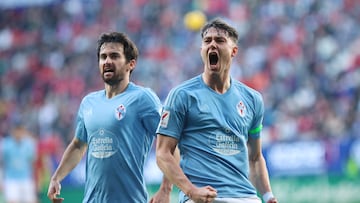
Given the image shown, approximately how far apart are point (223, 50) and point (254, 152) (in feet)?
2.91

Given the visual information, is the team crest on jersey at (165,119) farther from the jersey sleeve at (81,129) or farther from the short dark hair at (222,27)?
the jersey sleeve at (81,129)

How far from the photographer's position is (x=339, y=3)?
18.8 m

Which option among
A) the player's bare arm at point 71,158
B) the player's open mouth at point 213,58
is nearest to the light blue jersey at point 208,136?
the player's open mouth at point 213,58

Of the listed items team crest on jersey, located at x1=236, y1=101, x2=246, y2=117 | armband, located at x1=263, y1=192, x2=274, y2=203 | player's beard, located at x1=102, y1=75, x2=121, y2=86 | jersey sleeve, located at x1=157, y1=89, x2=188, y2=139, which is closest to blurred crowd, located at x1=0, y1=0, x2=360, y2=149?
player's beard, located at x1=102, y1=75, x2=121, y2=86

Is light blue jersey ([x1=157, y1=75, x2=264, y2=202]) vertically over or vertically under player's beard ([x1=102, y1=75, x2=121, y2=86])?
under

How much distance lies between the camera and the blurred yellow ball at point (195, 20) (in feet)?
70.4

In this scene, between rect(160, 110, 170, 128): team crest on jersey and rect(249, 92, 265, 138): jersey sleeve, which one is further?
rect(249, 92, 265, 138): jersey sleeve

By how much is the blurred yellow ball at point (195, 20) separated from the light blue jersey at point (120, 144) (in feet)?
47.0

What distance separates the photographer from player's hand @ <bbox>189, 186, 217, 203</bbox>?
566 cm

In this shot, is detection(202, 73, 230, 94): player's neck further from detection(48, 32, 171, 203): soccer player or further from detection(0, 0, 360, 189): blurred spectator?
detection(0, 0, 360, 189): blurred spectator

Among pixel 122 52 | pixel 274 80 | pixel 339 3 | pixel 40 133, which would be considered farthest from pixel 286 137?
pixel 122 52

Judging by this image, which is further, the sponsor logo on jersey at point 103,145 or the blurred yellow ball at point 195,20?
the blurred yellow ball at point 195,20

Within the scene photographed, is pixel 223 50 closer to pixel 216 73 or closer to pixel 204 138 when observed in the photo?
pixel 216 73

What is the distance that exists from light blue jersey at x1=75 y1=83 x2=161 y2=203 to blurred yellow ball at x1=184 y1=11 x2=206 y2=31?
47.0 feet
